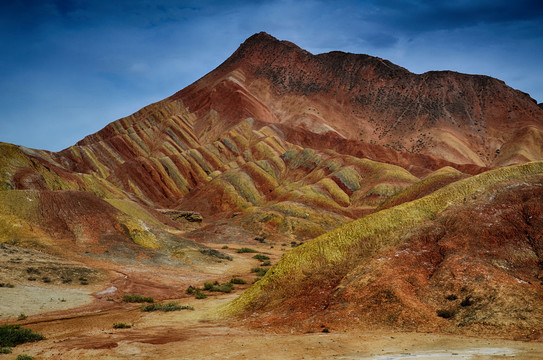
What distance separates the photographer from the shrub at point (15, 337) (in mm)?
12258

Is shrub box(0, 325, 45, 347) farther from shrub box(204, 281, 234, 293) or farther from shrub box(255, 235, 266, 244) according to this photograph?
shrub box(255, 235, 266, 244)

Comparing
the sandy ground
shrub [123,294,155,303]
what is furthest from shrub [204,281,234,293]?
the sandy ground

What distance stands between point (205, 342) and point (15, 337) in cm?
654

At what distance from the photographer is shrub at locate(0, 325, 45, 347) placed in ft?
40.2

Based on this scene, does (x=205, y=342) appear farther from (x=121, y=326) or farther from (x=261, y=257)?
(x=261, y=257)

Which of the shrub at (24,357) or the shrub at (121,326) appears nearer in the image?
the shrub at (24,357)

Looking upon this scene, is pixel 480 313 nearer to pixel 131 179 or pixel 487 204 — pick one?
pixel 487 204

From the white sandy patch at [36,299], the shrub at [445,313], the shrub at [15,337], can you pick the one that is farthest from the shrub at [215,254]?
the shrub at [445,313]

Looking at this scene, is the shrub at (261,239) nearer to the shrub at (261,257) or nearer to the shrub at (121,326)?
the shrub at (261,257)

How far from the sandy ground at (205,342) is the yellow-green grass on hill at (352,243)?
7.60 ft

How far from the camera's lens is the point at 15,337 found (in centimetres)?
1253

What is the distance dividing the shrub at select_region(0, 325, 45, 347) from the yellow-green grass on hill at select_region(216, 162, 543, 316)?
289 inches

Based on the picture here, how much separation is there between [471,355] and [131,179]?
86.0 meters

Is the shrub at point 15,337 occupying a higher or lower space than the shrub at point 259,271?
higher
